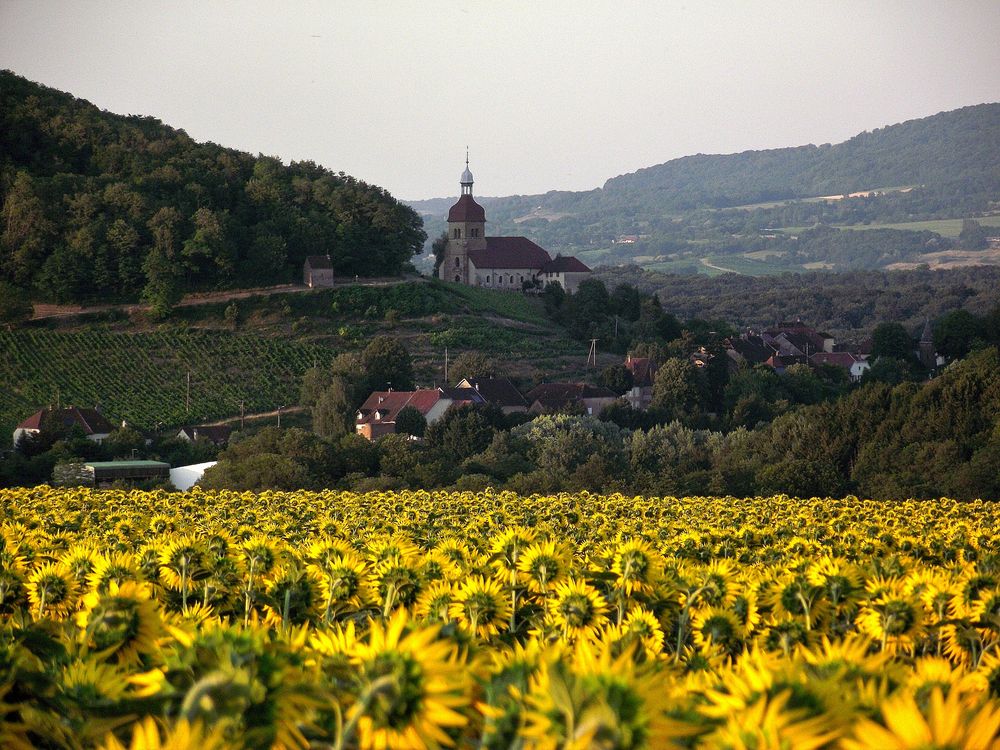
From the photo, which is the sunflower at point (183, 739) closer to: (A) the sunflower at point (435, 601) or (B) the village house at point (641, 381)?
(A) the sunflower at point (435, 601)

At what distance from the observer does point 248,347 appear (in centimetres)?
9819

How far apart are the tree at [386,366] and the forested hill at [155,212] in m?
20.4

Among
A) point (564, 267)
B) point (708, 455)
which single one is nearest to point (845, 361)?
point (564, 267)

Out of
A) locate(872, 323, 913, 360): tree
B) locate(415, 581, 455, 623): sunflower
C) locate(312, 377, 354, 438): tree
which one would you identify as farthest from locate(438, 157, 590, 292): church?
locate(415, 581, 455, 623): sunflower

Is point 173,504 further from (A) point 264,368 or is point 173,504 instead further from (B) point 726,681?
(A) point 264,368

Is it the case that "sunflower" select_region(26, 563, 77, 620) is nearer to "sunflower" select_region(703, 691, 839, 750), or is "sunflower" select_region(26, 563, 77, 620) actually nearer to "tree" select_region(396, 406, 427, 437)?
"sunflower" select_region(703, 691, 839, 750)

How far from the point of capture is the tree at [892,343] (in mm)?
123688

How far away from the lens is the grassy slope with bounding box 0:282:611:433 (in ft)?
282

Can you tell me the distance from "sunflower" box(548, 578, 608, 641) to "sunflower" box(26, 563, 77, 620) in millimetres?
2743

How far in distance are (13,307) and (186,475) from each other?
4447cm

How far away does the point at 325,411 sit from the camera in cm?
7806

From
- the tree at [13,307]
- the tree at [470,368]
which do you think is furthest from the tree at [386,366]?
the tree at [13,307]

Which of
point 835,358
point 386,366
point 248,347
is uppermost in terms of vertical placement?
point 248,347

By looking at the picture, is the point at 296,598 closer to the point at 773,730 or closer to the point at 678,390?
the point at 773,730
